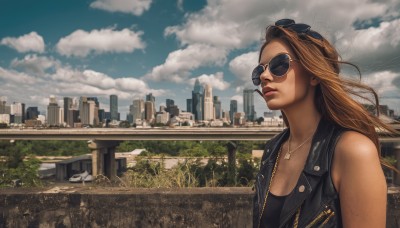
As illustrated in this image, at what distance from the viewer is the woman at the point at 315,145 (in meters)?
1.35

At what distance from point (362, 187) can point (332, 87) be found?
53cm

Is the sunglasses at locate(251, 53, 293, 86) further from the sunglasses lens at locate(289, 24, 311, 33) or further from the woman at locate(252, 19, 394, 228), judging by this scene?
the sunglasses lens at locate(289, 24, 311, 33)

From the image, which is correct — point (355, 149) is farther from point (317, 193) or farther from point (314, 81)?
point (314, 81)

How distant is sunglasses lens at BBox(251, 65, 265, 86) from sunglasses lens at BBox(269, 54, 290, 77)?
0.09m

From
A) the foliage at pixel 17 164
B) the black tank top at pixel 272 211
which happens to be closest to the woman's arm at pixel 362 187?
the black tank top at pixel 272 211

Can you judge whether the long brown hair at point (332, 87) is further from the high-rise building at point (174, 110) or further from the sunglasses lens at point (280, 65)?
the high-rise building at point (174, 110)

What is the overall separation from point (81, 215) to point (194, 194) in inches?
57.6

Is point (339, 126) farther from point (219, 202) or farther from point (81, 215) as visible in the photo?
point (81, 215)

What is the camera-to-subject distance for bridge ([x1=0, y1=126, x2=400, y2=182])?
38.4 metres

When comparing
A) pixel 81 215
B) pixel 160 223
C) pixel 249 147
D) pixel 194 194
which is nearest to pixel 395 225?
pixel 194 194

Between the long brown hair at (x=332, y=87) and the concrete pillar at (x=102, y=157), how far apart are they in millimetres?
41859

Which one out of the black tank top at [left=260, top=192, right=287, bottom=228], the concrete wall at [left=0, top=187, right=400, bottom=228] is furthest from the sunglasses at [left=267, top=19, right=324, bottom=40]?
the concrete wall at [left=0, top=187, right=400, bottom=228]

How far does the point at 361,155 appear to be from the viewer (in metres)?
1.34

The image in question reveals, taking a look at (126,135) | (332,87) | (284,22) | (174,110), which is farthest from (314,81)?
(174,110)
